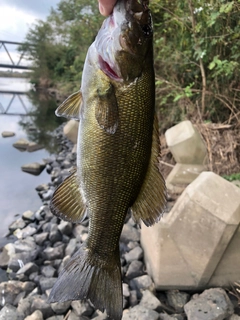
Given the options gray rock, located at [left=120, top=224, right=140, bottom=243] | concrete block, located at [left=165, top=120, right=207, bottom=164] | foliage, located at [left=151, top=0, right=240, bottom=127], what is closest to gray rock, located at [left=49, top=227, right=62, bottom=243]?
gray rock, located at [left=120, top=224, right=140, bottom=243]

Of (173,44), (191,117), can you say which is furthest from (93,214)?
(173,44)

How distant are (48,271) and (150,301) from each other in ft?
5.74

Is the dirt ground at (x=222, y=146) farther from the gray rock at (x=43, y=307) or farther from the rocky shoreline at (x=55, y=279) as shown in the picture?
the gray rock at (x=43, y=307)

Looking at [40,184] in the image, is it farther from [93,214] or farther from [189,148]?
[93,214]

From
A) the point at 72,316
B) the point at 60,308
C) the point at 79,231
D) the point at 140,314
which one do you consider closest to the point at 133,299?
the point at 140,314

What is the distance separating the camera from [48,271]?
4.76 meters

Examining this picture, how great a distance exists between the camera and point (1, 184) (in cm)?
905

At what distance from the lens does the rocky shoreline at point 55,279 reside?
352 cm

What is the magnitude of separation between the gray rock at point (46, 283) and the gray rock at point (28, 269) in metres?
0.39

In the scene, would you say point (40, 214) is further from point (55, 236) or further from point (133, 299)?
point (133, 299)

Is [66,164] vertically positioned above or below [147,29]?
below

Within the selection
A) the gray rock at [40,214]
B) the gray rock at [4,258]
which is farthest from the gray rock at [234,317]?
the gray rock at [40,214]

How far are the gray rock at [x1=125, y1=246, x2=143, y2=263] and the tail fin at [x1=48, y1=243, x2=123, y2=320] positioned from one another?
8.55 ft

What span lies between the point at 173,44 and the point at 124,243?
4.93 metres
